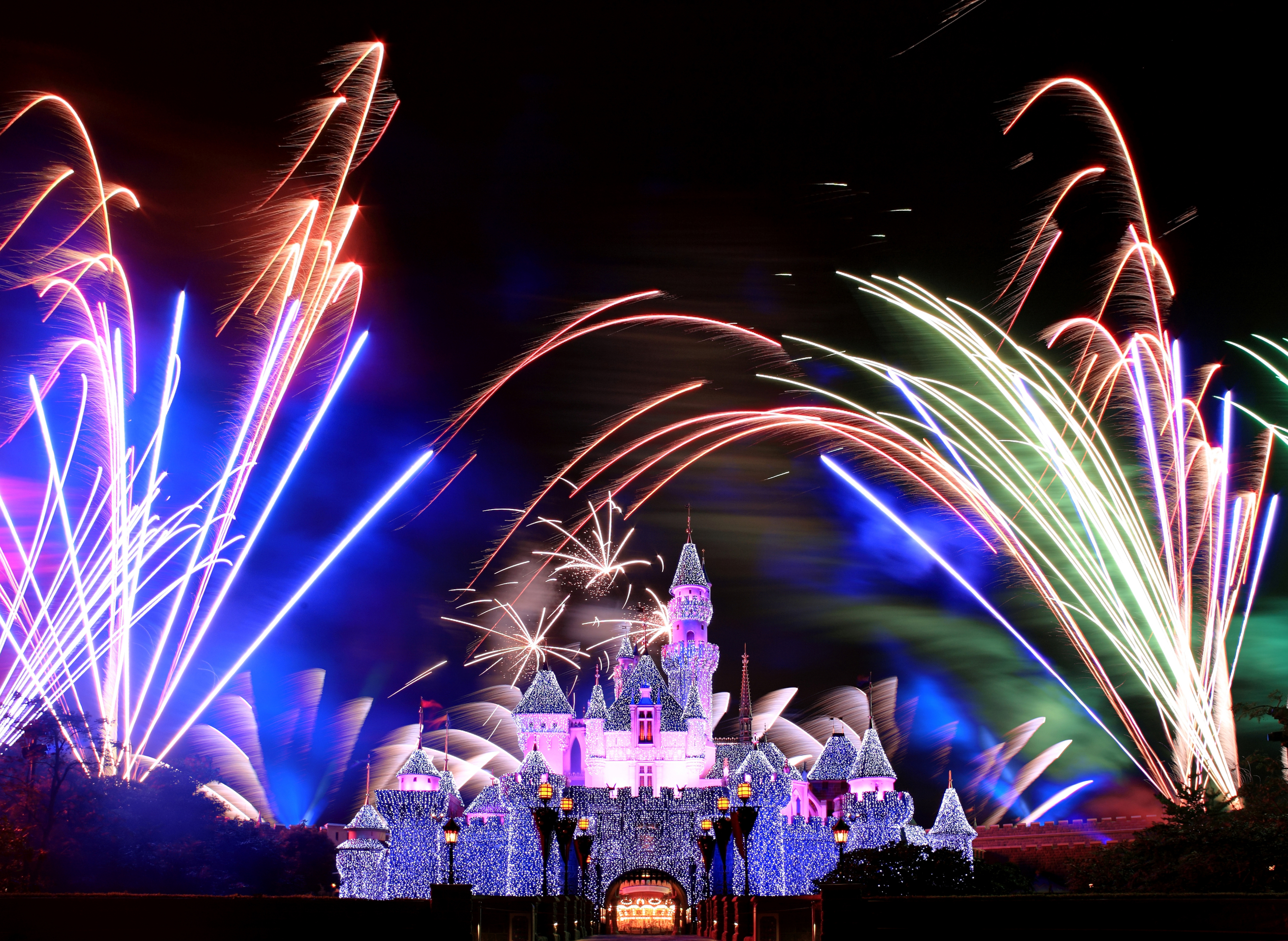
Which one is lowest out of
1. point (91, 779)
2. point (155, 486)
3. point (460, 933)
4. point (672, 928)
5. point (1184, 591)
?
point (672, 928)

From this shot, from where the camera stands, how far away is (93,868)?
1362 inches

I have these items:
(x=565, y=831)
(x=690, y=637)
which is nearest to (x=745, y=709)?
(x=690, y=637)

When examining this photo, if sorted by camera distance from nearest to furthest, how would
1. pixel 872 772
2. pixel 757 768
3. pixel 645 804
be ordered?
pixel 645 804, pixel 757 768, pixel 872 772

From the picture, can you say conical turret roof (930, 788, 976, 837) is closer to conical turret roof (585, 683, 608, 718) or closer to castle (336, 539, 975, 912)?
castle (336, 539, 975, 912)

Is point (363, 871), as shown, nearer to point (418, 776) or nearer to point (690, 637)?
point (418, 776)

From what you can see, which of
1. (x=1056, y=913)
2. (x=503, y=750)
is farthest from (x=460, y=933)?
(x=503, y=750)

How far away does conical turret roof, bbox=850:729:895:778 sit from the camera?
47.8 meters

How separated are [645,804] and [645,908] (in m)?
4.93

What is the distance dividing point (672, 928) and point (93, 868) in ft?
68.6

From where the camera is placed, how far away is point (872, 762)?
48281mm

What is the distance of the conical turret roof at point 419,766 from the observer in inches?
1884

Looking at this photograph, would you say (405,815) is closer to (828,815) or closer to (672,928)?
(672,928)

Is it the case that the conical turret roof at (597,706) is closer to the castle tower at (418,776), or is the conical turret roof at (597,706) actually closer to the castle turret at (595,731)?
the castle turret at (595,731)

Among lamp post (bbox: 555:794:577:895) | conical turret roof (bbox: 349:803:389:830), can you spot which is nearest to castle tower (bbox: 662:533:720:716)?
conical turret roof (bbox: 349:803:389:830)
